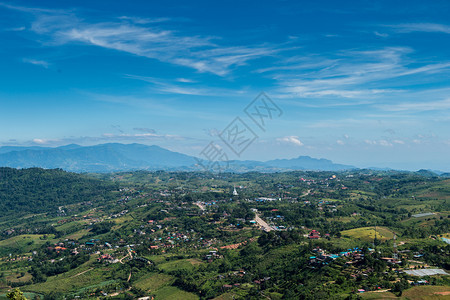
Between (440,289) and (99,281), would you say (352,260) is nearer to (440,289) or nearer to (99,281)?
(440,289)

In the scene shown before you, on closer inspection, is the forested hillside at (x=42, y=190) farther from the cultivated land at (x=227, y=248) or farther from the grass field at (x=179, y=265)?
the grass field at (x=179, y=265)

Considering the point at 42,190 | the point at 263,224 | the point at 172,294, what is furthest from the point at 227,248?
the point at 42,190

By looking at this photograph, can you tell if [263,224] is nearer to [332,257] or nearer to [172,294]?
[332,257]

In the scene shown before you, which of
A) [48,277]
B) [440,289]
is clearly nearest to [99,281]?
[48,277]

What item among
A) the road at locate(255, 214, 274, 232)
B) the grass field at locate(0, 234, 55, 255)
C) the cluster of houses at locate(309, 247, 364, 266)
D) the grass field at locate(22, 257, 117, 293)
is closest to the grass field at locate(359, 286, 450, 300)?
the cluster of houses at locate(309, 247, 364, 266)

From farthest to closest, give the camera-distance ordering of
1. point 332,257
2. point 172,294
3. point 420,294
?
point 172,294, point 332,257, point 420,294

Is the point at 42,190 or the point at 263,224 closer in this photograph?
the point at 263,224
